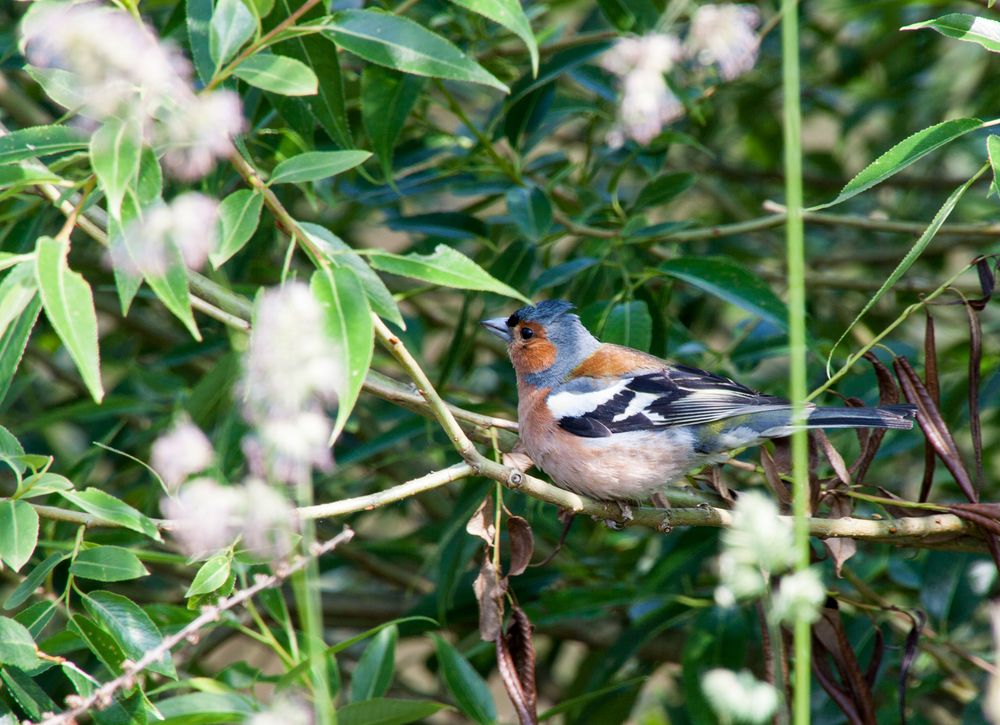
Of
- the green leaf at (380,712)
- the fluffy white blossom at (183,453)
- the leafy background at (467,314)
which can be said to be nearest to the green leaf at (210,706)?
the leafy background at (467,314)

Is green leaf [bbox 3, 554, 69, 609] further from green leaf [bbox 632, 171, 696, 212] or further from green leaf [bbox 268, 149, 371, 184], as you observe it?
green leaf [bbox 632, 171, 696, 212]

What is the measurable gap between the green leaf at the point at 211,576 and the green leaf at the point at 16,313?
509 millimetres

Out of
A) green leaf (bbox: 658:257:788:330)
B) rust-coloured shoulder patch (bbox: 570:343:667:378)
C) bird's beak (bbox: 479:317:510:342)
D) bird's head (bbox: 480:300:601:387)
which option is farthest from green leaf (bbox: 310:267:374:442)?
bird's beak (bbox: 479:317:510:342)

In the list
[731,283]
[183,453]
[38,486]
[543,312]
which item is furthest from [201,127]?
[543,312]

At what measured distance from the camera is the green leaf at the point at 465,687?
2975 millimetres

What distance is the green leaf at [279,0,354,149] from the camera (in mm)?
2807

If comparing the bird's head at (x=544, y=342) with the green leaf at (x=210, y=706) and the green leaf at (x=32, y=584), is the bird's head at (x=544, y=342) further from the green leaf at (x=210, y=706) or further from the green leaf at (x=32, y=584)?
the green leaf at (x=32, y=584)

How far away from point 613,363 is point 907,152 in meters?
1.63

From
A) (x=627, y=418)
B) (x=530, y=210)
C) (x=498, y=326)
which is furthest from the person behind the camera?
(x=498, y=326)

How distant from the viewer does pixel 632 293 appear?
3340 millimetres

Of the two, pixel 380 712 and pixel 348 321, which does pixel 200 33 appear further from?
pixel 380 712

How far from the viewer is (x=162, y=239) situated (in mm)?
1787

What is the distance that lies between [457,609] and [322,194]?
1676 mm

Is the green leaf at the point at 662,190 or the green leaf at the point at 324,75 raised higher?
the green leaf at the point at 324,75
